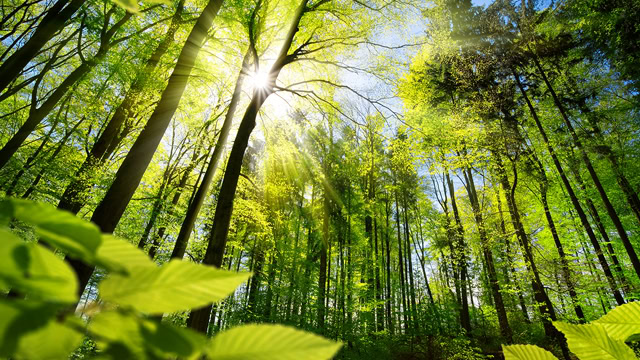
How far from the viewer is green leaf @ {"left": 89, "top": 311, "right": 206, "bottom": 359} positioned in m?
0.20

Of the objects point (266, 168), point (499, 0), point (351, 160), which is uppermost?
point (499, 0)

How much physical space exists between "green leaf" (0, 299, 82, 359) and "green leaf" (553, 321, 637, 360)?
788mm

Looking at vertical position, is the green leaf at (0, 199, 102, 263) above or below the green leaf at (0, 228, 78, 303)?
above

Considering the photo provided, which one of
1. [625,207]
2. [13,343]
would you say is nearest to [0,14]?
[13,343]

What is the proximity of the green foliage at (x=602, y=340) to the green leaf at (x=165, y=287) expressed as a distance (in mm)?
683

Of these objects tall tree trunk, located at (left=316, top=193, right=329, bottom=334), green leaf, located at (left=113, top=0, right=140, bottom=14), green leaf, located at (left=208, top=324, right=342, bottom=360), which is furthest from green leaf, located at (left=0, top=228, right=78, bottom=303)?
tall tree trunk, located at (left=316, top=193, right=329, bottom=334)

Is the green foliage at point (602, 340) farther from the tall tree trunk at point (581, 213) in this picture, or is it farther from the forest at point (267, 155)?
the tall tree trunk at point (581, 213)

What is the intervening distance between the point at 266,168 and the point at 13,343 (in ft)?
34.1

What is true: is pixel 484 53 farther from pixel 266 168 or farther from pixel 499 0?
pixel 266 168

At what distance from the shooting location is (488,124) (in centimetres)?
800

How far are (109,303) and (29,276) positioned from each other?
0.07 meters

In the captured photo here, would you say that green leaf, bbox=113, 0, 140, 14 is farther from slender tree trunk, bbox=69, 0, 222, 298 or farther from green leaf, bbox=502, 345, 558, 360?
slender tree trunk, bbox=69, 0, 222, 298

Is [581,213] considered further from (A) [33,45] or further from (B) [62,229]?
(A) [33,45]

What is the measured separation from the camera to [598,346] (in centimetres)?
57
